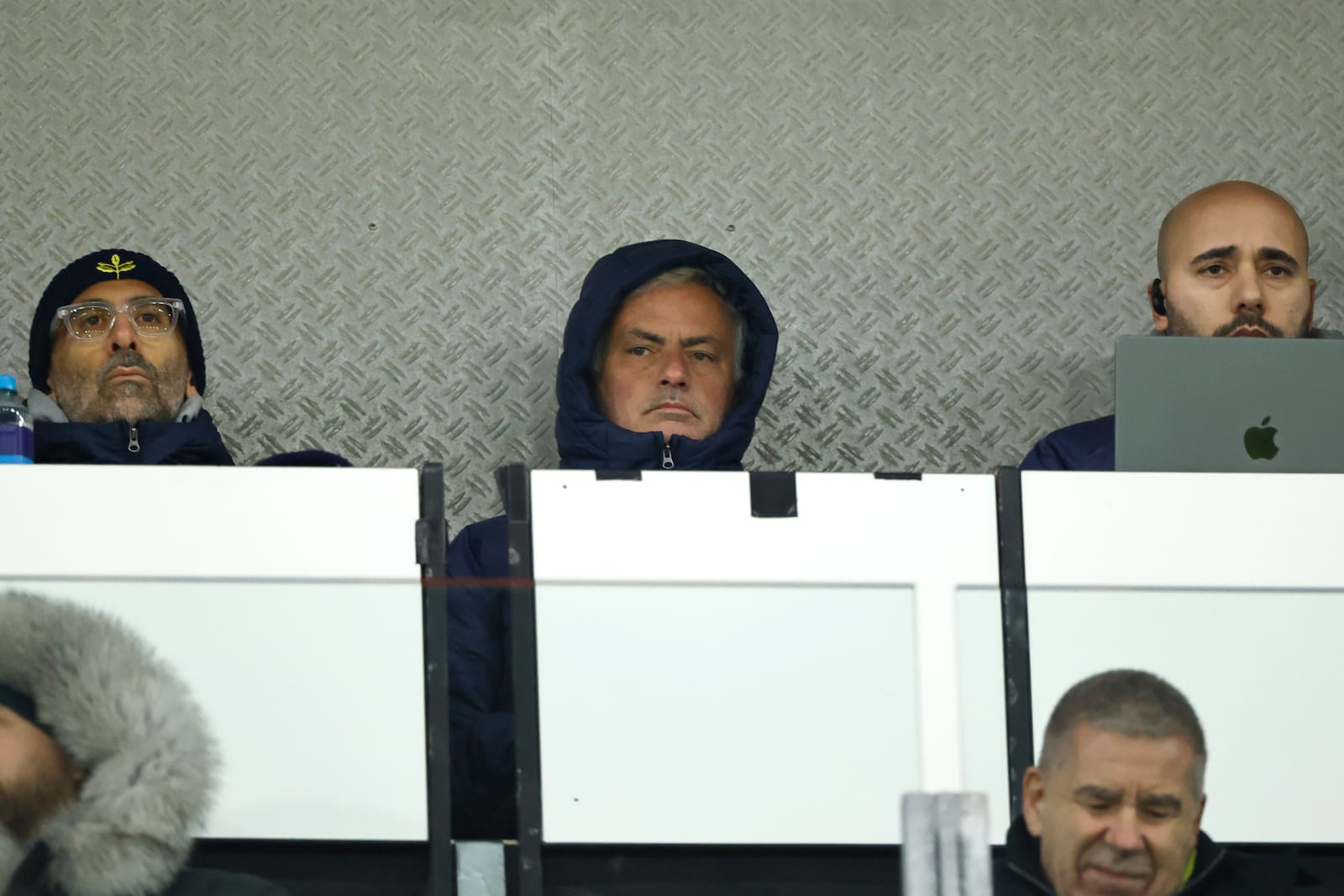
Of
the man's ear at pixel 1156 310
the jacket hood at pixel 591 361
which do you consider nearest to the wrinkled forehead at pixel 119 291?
the jacket hood at pixel 591 361

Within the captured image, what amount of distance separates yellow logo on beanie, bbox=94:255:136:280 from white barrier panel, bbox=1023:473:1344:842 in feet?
4.42

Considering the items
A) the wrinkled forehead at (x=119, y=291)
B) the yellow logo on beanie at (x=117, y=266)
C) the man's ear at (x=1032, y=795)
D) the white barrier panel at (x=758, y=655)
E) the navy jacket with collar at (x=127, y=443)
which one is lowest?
the man's ear at (x=1032, y=795)

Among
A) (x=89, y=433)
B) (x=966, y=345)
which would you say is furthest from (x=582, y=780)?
(x=966, y=345)

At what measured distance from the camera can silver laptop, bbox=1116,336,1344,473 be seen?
1639mm

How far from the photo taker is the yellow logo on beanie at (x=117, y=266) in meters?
2.41

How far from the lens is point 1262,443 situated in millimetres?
1639

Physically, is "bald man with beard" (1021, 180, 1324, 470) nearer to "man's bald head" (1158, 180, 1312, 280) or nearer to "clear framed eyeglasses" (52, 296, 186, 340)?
"man's bald head" (1158, 180, 1312, 280)

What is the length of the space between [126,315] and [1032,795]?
1.43 m

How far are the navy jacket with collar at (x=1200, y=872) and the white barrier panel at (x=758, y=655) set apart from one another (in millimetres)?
22

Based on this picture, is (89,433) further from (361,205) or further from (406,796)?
(406,796)

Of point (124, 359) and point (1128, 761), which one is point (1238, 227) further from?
point (124, 359)

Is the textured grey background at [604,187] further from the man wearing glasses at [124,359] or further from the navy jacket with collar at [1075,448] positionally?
the navy jacket with collar at [1075,448]

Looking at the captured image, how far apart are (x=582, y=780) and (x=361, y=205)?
1.27 meters

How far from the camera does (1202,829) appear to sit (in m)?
1.44
